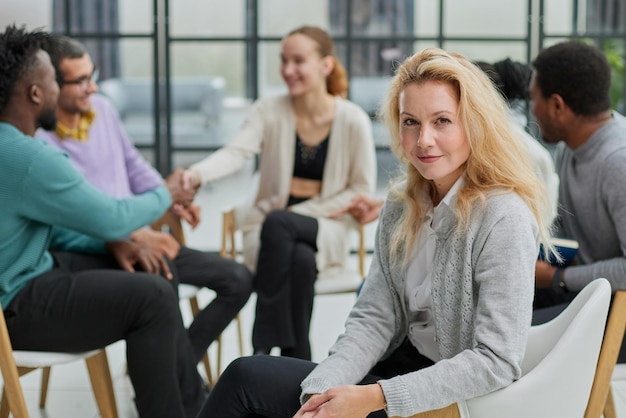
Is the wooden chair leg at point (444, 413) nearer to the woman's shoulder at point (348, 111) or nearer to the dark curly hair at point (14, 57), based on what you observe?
the dark curly hair at point (14, 57)

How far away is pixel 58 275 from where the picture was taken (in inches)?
114

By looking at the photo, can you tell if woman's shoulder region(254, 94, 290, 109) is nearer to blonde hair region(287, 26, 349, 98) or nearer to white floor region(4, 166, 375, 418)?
blonde hair region(287, 26, 349, 98)

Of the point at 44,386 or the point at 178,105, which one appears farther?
the point at 178,105

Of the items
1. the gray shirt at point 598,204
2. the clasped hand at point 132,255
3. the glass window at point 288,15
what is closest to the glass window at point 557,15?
the glass window at point 288,15

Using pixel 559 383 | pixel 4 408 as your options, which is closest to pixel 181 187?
pixel 4 408

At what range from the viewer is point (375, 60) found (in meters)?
5.72

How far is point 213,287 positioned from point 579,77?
55.3 inches

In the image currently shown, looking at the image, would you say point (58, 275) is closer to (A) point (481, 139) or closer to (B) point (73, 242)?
(B) point (73, 242)

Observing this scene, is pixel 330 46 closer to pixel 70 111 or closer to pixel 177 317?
pixel 70 111

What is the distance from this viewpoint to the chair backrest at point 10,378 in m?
2.59

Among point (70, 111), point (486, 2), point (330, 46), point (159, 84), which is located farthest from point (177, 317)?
point (486, 2)

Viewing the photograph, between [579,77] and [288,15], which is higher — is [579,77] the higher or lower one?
the lower one

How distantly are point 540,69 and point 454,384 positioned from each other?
1460mm

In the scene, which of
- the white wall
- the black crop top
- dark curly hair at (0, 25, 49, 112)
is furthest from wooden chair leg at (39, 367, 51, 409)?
the white wall
